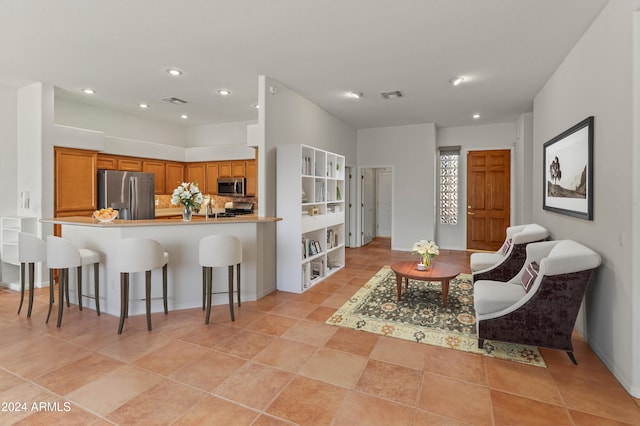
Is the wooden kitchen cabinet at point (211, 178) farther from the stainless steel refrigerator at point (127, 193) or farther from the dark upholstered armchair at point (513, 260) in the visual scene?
the dark upholstered armchair at point (513, 260)

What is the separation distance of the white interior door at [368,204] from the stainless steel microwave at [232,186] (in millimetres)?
3146

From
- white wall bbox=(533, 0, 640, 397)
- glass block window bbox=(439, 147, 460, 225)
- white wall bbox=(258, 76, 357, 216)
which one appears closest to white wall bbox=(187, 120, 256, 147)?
white wall bbox=(258, 76, 357, 216)

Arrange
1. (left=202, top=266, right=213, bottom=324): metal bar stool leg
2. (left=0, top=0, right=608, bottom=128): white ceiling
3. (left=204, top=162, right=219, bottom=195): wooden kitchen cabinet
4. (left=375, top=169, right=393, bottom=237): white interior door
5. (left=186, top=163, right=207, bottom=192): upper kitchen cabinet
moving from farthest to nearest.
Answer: (left=375, top=169, right=393, bottom=237): white interior door → (left=186, top=163, right=207, bottom=192): upper kitchen cabinet → (left=204, top=162, right=219, bottom=195): wooden kitchen cabinet → (left=202, top=266, right=213, bottom=324): metal bar stool leg → (left=0, top=0, right=608, bottom=128): white ceiling

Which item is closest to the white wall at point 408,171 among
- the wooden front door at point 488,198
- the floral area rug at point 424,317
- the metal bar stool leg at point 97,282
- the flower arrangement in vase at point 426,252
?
the wooden front door at point 488,198

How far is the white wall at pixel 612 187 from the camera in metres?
2.29

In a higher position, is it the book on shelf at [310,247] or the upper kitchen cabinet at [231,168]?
the upper kitchen cabinet at [231,168]

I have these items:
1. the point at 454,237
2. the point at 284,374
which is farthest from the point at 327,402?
the point at 454,237

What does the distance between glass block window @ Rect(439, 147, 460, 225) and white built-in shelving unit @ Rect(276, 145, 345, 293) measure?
12.2 ft

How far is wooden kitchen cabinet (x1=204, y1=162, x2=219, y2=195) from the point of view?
7.27 m

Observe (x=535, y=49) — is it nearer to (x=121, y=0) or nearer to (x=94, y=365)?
(x=121, y=0)

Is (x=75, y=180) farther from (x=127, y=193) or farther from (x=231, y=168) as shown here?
(x=231, y=168)

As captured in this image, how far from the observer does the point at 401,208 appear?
7965 mm

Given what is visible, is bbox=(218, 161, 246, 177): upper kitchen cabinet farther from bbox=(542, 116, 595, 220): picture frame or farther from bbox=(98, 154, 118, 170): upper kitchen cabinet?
bbox=(542, 116, 595, 220): picture frame

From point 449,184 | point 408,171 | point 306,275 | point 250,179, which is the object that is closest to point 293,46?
point 306,275
